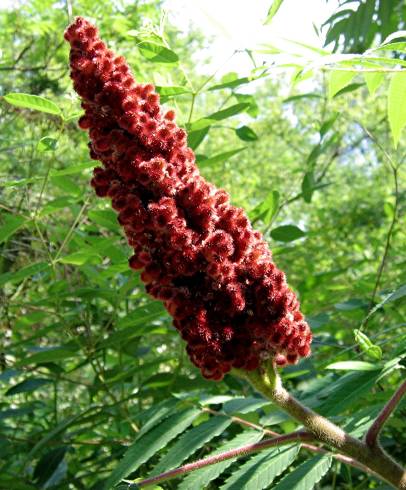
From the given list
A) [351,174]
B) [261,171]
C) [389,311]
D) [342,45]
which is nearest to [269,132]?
[261,171]

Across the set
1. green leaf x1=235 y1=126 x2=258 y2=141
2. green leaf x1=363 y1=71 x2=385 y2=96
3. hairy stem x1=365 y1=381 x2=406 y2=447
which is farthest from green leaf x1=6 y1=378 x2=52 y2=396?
green leaf x1=363 y1=71 x2=385 y2=96

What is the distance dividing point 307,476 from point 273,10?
1458mm

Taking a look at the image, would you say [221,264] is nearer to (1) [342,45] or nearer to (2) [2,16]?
(1) [342,45]

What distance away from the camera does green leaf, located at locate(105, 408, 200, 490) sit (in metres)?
2.12

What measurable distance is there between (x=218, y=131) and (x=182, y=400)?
5465 mm

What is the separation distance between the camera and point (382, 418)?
175 centimetres

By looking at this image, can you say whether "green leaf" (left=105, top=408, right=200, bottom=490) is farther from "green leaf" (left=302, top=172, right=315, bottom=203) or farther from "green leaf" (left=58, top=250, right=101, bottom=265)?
"green leaf" (left=302, top=172, right=315, bottom=203)

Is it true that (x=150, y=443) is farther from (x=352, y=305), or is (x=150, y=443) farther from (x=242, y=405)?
(x=352, y=305)

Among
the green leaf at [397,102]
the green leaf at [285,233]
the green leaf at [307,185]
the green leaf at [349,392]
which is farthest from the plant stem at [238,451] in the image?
the green leaf at [307,185]

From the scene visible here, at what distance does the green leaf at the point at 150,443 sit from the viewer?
2.12 metres

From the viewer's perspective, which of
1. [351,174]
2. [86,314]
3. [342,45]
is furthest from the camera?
[351,174]

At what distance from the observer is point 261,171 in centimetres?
789

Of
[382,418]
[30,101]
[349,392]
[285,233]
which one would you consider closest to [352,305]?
[285,233]

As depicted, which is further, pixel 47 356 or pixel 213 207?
pixel 47 356
